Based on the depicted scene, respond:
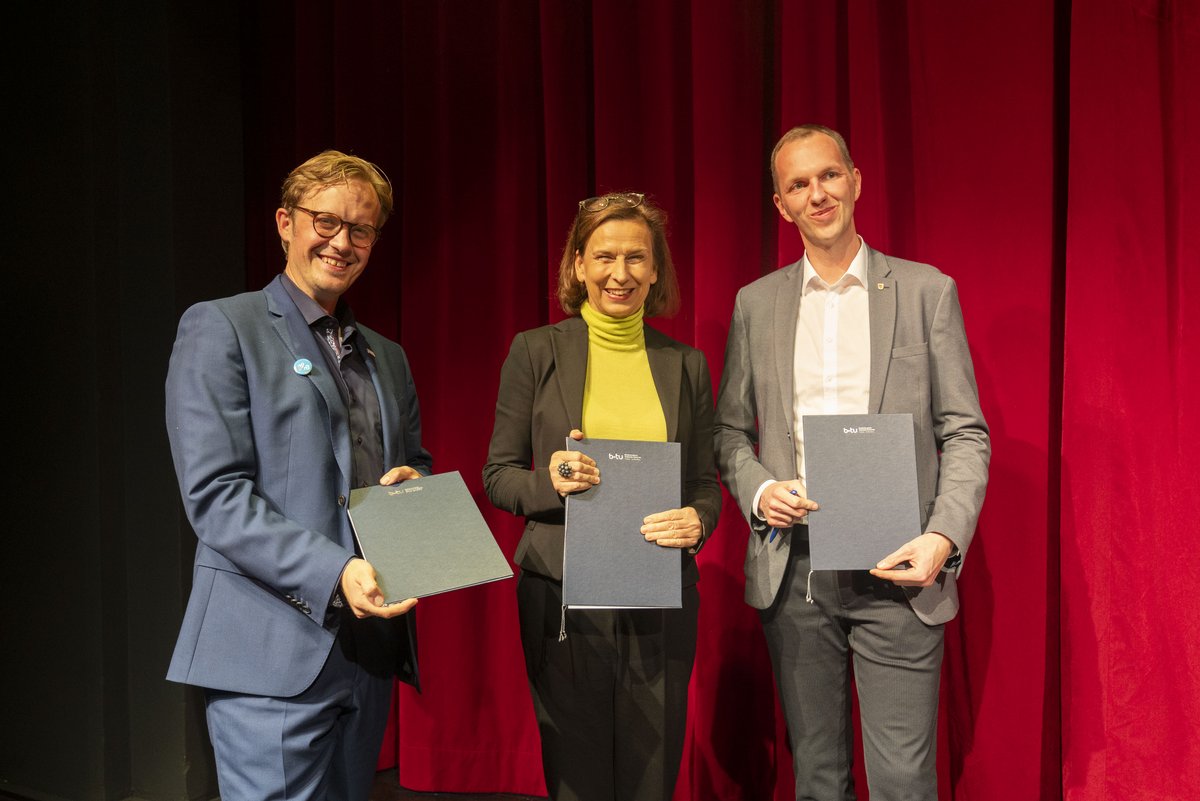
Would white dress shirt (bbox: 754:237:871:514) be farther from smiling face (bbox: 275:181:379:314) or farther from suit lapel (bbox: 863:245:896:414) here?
smiling face (bbox: 275:181:379:314)

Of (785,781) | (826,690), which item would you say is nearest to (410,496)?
(826,690)

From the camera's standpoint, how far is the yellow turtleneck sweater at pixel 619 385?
208 cm

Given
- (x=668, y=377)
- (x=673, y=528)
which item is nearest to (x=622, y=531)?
(x=673, y=528)

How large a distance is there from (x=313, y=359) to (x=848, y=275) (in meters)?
1.22

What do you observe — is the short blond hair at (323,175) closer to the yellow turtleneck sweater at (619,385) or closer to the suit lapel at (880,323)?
the yellow turtleneck sweater at (619,385)

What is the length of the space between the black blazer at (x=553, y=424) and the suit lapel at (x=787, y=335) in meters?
0.19

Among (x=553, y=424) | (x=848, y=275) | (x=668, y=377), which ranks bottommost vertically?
(x=553, y=424)

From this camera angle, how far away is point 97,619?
3145 mm

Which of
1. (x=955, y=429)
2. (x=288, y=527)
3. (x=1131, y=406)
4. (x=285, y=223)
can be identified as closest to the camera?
(x=288, y=527)

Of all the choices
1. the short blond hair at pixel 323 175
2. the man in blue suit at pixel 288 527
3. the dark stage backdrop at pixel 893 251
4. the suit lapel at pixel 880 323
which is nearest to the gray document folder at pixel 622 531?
the man in blue suit at pixel 288 527

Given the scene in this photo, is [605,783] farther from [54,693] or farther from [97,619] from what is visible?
[54,693]

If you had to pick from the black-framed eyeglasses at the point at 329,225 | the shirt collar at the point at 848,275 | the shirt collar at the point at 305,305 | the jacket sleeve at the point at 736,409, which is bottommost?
the jacket sleeve at the point at 736,409

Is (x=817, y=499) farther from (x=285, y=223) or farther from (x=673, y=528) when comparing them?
(x=285, y=223)

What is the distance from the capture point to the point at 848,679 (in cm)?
213
